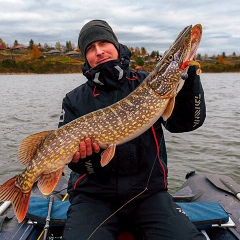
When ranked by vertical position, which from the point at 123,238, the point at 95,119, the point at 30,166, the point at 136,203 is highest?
the point at 95,119

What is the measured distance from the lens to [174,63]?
2617 mm

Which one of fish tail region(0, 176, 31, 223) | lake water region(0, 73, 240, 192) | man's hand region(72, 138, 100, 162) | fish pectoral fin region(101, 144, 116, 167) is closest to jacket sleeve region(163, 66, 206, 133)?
fish pectoral fin region(101, 144, 116, 167)

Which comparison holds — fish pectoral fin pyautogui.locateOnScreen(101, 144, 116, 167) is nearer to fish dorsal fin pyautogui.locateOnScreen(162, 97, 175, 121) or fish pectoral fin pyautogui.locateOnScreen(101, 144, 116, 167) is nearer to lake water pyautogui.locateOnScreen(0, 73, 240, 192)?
fish dorsal fin pyautogui.locateOnScreen(162, 97, 175, 121)

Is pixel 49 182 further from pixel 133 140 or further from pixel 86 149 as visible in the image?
pixel 133 140

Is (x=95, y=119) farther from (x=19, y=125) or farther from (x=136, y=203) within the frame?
(x=19, y=125)

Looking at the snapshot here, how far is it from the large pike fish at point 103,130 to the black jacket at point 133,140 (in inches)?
6.0

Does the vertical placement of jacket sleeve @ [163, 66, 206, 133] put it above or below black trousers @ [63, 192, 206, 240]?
above

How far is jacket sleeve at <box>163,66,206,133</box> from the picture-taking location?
2648mm

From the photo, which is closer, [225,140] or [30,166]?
[30,166]

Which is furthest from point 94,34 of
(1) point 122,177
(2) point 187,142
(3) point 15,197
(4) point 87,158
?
(2) point 187,142

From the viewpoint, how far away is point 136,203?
2.79m

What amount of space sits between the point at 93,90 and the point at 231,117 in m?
10.2

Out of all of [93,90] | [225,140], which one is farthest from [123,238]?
[225,140]

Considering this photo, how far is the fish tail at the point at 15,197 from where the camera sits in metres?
2.66
